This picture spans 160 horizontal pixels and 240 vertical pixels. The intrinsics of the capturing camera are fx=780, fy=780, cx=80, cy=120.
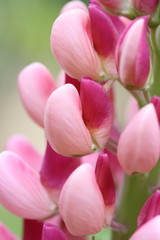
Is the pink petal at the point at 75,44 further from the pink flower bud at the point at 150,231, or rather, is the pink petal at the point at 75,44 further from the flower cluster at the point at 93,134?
the pink flower bud at the point at 150,231

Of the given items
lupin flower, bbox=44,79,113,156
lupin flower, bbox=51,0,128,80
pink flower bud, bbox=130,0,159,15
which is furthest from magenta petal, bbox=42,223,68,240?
pink flower bud, bbox=130,0,159,15

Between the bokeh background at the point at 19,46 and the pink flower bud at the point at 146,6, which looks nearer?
the pink flower bud at the point at 146,6

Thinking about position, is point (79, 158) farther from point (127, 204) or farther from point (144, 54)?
point (144, 54)

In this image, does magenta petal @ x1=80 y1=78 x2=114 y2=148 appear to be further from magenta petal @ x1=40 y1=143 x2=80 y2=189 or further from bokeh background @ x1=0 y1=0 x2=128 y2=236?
bokeh background @ x1=0 y1=0 x2=128 y2=236

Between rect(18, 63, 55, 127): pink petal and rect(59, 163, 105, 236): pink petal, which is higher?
rect(18, 63, 55, 127): pink petal

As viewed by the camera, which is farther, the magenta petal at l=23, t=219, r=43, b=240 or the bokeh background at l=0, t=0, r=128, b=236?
the bokeh background at l=0, t=0, r=128, b=236

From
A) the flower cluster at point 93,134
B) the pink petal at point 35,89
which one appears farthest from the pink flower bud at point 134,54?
the pink petal at point 35,89
